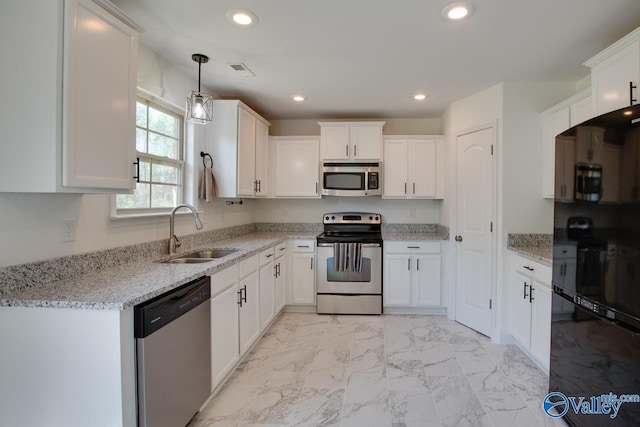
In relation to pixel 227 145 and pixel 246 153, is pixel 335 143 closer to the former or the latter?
pixel 246 153

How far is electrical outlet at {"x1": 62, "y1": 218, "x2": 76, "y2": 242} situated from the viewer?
1698 mm

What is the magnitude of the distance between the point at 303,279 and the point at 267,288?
0.75 meters

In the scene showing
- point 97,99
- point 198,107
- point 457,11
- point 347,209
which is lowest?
point 347,209

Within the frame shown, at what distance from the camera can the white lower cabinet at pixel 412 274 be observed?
372 cm

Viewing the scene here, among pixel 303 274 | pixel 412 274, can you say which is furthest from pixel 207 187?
pixel 412 274

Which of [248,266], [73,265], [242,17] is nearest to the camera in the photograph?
[73,265]

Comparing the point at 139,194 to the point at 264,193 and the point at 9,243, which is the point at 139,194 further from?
the point at 264,193

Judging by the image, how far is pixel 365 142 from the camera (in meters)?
3.96

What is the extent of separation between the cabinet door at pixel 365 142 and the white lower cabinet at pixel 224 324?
2227mm

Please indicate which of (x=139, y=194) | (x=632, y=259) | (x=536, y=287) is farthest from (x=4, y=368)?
(x=536, y=287)

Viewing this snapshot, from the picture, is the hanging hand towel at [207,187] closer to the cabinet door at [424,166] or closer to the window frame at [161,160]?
the window frame at [161,160]

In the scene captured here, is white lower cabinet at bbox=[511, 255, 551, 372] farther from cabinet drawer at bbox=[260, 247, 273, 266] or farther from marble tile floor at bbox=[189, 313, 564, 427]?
cabinet drawer at bbox=[260, 247, 273, 266]

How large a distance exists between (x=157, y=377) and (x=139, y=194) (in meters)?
1.36

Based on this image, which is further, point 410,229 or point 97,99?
point 410,229
